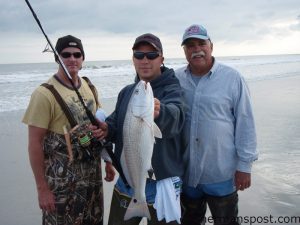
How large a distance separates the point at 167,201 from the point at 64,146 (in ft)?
4.00

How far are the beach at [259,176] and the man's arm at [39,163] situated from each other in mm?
1735

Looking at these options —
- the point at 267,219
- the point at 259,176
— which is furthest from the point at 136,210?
the point at 259,176

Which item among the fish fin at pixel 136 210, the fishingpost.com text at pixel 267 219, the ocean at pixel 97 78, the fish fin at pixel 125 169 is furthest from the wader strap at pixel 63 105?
the ocean at pixel 97 78

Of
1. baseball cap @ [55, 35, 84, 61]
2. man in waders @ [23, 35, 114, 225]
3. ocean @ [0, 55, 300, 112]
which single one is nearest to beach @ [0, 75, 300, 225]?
man in waders @ [23, 35, 114, 225]

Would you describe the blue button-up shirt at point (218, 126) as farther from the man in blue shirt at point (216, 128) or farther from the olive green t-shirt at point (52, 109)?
the olive green t-shirt at point (52, 109)

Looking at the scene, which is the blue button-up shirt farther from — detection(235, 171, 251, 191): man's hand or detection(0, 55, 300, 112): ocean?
detection(0, 55, 300, 112): ocean

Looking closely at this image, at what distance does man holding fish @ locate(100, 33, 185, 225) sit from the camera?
10.4 ft

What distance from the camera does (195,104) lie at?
3945mm

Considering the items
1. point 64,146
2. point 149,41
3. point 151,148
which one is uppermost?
point 149,41

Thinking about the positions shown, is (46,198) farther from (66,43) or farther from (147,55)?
(147,55)

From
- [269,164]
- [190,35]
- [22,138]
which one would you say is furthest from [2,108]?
[190,35]

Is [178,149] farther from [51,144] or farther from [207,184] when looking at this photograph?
[51,144]

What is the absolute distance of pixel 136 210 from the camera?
3.52 meters

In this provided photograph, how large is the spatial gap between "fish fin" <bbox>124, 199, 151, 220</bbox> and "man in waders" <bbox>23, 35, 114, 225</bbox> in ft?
2.39
